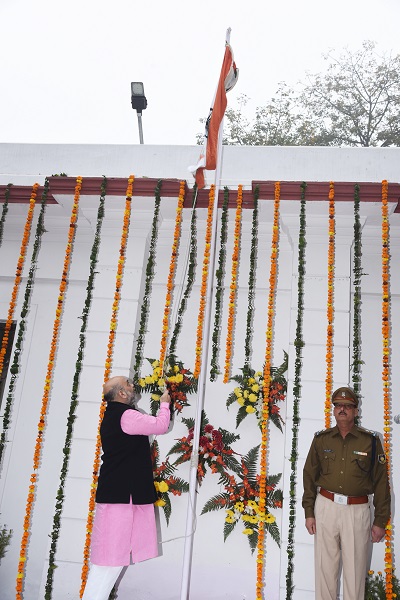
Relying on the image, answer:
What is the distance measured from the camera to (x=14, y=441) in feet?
18.8

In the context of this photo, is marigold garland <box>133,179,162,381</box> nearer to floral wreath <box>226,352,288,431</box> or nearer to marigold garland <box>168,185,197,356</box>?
marigold garland <box>168,185,197,356</box>

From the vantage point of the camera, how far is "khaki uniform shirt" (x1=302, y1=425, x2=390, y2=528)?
12.8ft

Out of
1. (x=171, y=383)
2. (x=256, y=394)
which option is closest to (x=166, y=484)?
(x=171, y=383)

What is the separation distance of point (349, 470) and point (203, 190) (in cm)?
305

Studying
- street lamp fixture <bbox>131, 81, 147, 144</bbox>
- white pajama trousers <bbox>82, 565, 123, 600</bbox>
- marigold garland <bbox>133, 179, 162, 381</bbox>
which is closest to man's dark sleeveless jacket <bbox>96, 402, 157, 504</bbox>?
white pajama trousers <bbox>82, 565, 123, 600</bbox>

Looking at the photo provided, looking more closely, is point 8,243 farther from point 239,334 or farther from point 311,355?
point 311,355

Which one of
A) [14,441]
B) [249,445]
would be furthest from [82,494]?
[249,445]

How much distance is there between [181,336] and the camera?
5781 mm

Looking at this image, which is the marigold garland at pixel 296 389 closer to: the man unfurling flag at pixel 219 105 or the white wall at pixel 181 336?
the white wall at pixel 181 336

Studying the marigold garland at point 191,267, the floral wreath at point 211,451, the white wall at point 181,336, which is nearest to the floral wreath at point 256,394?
the white wall at point 181,336

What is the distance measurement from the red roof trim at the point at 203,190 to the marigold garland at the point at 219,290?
0.47ft

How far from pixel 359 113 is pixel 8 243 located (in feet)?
35.5

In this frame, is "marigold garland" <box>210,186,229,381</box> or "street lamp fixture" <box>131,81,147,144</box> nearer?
"marigold garland" <box>210,186,229,381</box>

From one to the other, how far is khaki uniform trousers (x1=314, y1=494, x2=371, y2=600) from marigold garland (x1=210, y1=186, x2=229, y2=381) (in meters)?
1.89
